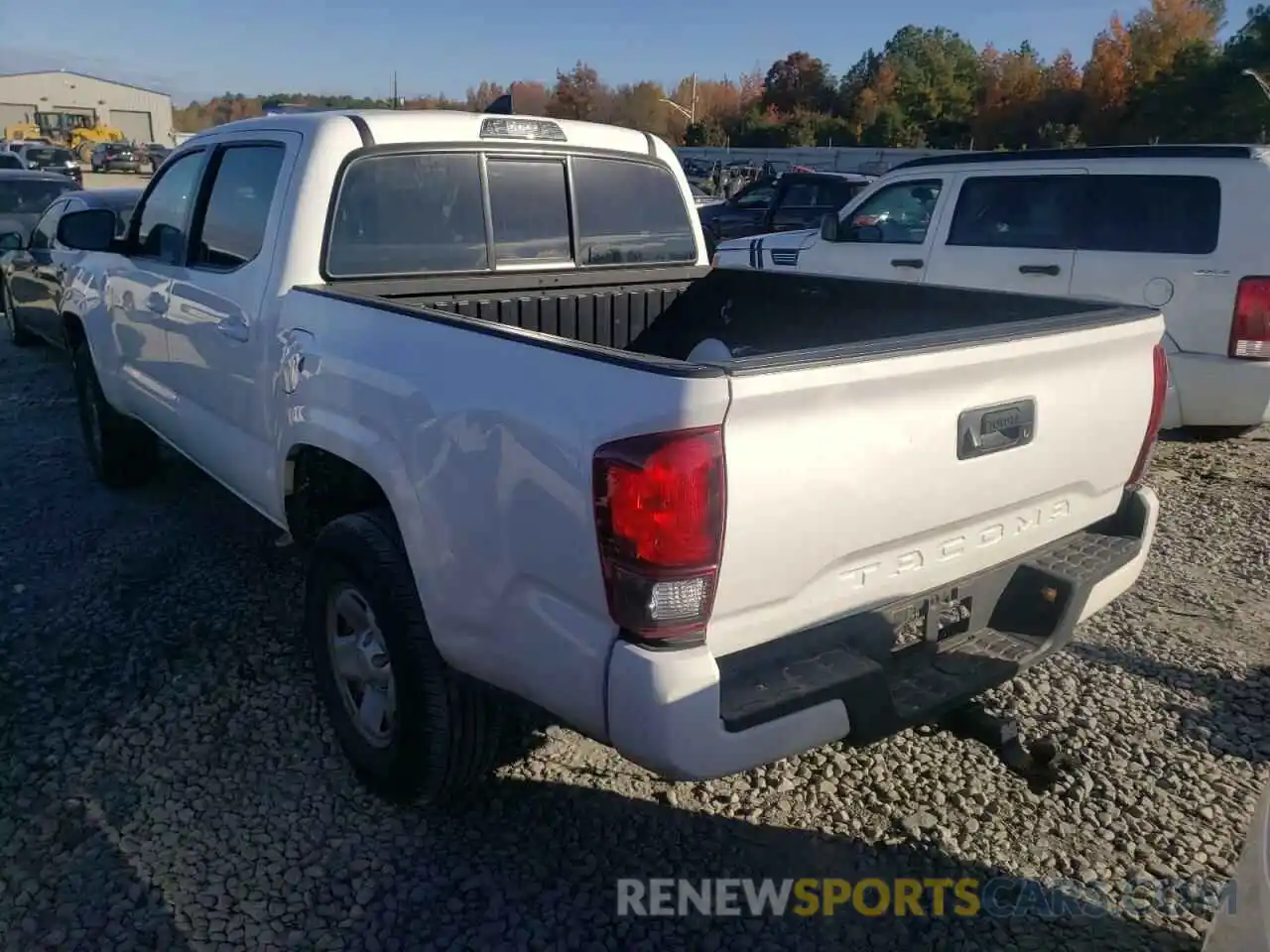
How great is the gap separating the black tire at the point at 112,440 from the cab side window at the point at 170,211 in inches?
43.4

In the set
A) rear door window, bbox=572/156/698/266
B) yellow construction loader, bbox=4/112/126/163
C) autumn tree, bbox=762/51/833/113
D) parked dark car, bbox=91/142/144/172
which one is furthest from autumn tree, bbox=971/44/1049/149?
rear door window, bbox=572/156/698/266

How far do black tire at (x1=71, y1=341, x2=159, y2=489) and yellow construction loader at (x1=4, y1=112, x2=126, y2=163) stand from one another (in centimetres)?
4709

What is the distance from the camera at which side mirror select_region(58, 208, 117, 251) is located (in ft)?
14.8

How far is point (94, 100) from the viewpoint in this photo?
3342 inches

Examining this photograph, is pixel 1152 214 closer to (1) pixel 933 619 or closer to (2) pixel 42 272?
(1) pixel 933 619

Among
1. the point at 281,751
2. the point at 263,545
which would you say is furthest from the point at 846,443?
the point at 263,545

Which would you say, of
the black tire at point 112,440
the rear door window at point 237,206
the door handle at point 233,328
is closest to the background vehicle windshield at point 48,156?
the black tire at point 112,440

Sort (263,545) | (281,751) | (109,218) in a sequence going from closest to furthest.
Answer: (281,751)
(109,218)
(263,545)

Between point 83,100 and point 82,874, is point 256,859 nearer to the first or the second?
point 82,874

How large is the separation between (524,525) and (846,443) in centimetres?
74

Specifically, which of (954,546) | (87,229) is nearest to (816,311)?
(954,546)

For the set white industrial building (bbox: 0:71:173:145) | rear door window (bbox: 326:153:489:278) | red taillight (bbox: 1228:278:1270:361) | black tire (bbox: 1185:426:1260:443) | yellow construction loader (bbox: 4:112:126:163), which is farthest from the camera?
white industrial building (bbox: 0:71:173:145)

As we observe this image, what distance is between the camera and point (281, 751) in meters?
3.26

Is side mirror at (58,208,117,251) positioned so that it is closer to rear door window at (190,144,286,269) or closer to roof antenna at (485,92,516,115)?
rear door window at (190,144,286,269)
